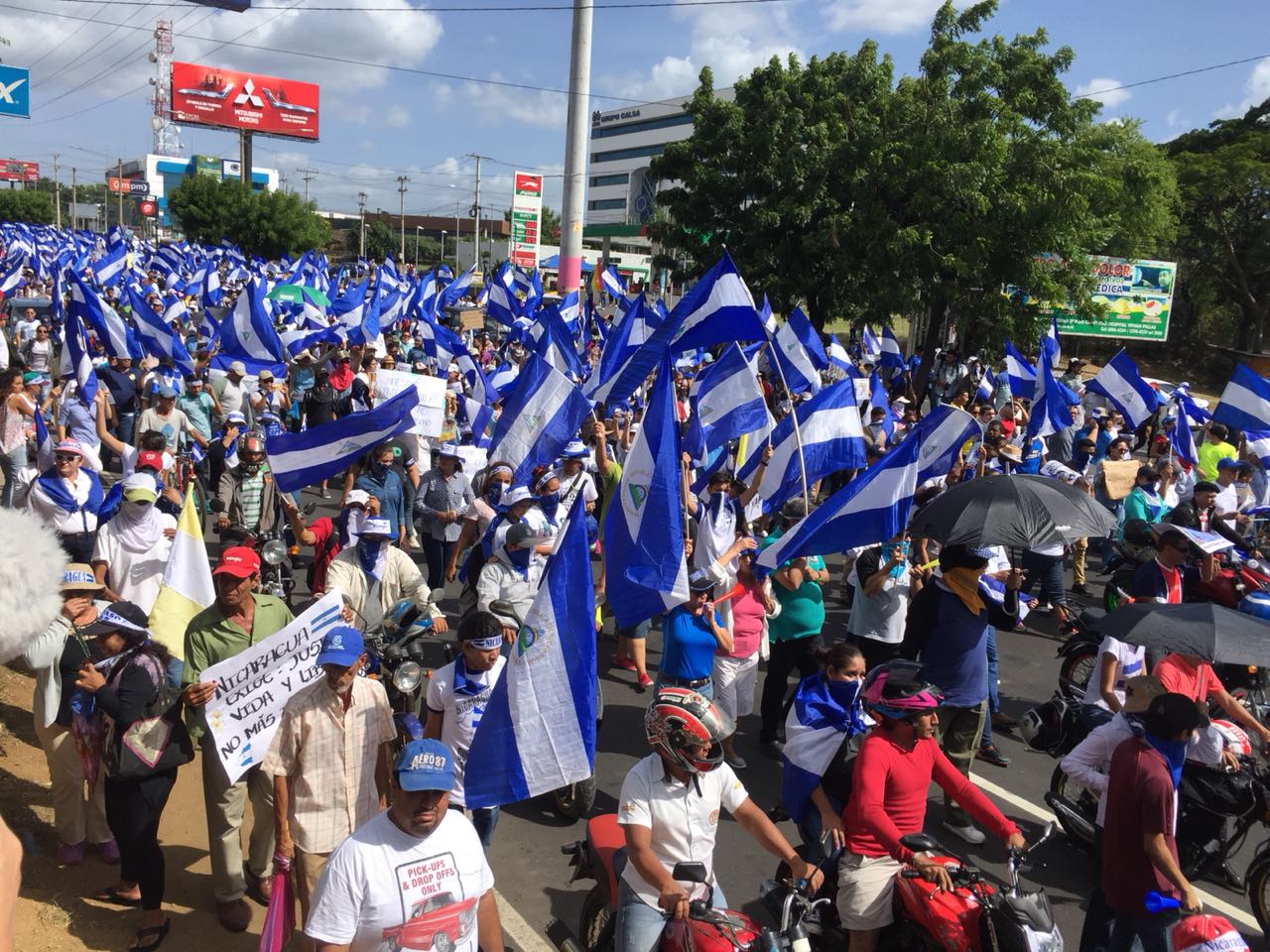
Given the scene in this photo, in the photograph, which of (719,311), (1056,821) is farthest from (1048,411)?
(1056,821)

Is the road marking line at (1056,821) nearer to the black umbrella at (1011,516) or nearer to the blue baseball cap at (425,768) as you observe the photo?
the black umbrella at (1011,516)

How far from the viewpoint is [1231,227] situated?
39156mm

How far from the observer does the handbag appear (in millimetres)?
4199

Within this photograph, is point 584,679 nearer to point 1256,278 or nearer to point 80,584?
point 80,584

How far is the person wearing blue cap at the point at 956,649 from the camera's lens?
554 centimetres

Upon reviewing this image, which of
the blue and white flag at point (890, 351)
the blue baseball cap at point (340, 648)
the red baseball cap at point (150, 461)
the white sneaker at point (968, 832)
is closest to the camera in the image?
the blue baseball cap at point (340, 648)

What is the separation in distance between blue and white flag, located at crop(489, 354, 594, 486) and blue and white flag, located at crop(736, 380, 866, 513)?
1.76 metres

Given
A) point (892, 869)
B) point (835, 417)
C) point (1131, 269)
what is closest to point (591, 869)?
point (892, 869)

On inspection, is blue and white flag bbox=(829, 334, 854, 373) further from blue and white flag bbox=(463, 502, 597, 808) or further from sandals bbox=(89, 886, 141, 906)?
sandals bbox=(89, 886, 141, 906)

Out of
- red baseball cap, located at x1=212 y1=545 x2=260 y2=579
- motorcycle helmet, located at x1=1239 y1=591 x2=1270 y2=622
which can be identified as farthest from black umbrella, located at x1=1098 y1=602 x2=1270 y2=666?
red baseball cap, located at x1=212 y1=545 x2=260 y2=579

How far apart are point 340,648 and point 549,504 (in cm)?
366

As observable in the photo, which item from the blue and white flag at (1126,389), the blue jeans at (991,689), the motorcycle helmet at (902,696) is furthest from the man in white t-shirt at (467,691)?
the blue and white flag at (1126,389)

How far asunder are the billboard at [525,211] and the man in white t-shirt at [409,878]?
36.2 metres

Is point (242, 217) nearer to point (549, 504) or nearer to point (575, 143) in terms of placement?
point (575, 143)
